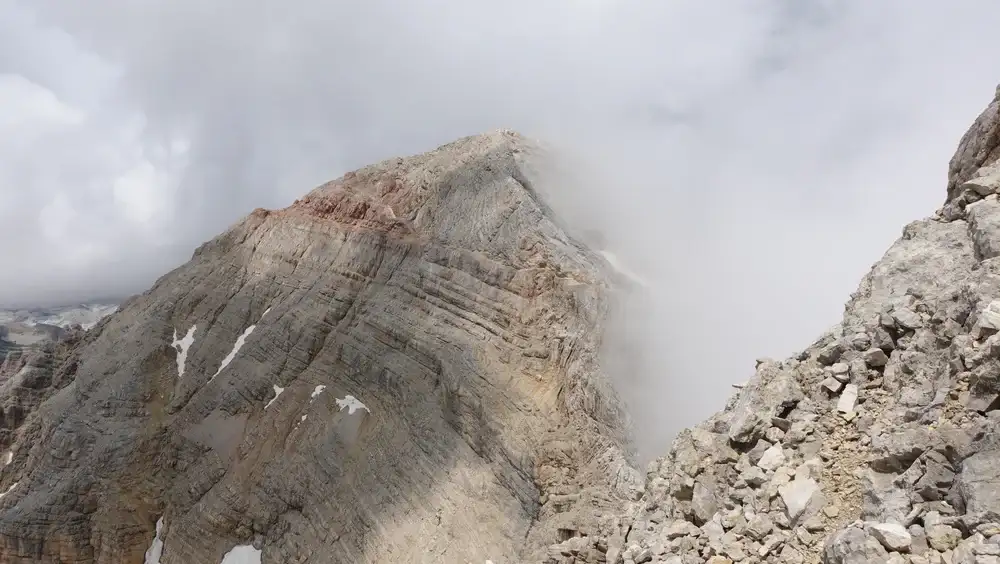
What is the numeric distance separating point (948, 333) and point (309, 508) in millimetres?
34461

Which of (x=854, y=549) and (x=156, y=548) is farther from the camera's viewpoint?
(x=156, y=548)

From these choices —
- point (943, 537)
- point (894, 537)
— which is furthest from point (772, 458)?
point (943, 537)

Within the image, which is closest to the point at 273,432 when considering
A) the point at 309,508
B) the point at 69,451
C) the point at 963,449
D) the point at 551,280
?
the point at 309,508

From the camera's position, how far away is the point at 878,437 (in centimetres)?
829

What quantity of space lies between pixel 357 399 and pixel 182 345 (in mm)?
25015

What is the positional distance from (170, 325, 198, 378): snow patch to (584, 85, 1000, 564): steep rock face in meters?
49.8

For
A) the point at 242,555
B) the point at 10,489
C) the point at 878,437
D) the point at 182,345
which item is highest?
the point at 182,345

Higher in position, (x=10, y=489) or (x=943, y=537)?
(x=10, y=489)

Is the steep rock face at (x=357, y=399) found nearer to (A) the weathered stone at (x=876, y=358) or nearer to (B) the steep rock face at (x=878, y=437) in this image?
(B) the steep rock face at (x=878, y=437)

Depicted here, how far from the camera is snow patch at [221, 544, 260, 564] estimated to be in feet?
117

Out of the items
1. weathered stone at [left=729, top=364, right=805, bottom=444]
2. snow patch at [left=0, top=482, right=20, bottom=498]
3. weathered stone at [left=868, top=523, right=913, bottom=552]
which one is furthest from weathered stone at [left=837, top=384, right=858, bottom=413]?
snow patch at [left=0, top=482, right=20, bottom=498]

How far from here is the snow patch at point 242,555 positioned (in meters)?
35.6

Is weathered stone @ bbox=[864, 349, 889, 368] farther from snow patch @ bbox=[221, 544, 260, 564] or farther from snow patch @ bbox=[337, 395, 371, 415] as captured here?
snow patch @ bbox=[221, 544, 260, 564]

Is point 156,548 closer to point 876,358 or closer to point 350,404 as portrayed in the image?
point 350,404
